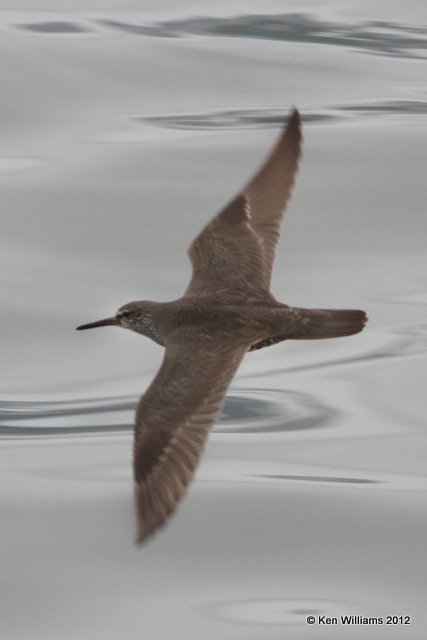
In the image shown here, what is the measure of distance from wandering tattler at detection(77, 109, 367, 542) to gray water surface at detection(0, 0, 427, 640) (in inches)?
30.6

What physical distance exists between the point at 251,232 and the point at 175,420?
6.42 ft

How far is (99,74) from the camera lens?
13.6 meters

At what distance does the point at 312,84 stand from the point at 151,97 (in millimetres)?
1397

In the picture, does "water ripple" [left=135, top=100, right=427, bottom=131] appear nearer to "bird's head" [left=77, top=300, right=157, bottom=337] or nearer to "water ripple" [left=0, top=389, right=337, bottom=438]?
"water ripple" [left=0, top=389, right=337, bottom=438]

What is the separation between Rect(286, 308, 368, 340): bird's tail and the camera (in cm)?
781

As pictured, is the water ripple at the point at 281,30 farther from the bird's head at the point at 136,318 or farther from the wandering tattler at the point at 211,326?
Result: the bird's head at the point at 136,318

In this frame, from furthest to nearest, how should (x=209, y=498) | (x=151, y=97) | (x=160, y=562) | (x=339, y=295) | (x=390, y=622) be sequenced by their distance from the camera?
(x=151, y=97) → (x=339, y=295) → (x=209, y=498) → (x=160, y=562) → (x=390, y=622)

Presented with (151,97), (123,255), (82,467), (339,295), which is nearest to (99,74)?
(151,97)

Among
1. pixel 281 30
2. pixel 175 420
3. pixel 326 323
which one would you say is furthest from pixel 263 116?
pixel 175 420

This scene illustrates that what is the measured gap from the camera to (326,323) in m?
7.92

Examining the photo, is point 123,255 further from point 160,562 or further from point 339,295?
point 160,562

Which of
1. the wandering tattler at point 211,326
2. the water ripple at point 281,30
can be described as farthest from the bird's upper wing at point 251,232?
the water ripple at point 281,30

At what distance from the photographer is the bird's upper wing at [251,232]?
28.6 feet

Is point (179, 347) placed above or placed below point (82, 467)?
above
